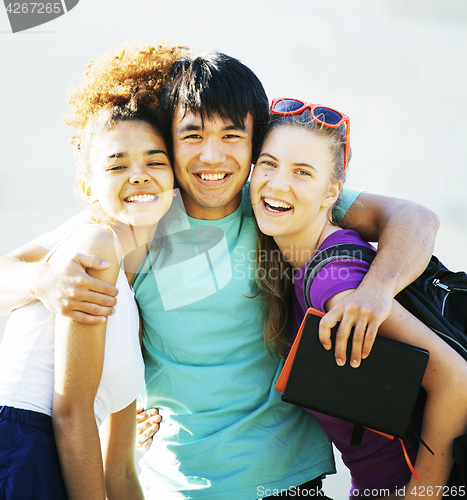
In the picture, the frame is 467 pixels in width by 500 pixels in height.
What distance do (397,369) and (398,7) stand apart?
5.68 m

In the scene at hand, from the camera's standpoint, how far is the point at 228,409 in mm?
1969

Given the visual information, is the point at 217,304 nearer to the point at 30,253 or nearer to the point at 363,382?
the point at 363,382

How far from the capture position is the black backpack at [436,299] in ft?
5.56

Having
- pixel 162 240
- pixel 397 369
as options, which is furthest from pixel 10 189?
pixel 397 369

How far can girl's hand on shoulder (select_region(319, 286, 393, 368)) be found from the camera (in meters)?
1.60

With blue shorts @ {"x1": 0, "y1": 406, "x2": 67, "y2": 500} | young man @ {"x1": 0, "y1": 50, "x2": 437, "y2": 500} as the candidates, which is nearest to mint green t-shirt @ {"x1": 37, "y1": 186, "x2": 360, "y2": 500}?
young man @ {"x1": 0, "y1": 50, "x2": 437, "y2": 500}

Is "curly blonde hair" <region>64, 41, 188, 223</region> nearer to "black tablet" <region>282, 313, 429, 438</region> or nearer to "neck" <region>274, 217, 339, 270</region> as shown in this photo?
"neck" <region>274, 217, 339, 270</region>

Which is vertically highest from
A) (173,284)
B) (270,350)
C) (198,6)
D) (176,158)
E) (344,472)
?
(198,6)

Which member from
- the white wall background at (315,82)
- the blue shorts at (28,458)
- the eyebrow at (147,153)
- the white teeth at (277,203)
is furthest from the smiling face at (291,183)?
the white wall background at (315,82)

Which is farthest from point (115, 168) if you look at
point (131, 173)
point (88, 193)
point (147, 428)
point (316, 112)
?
point (147, 428)

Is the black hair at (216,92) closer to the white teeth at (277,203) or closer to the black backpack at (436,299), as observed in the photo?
the white teeth at (277,203)

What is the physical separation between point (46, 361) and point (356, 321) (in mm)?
1017

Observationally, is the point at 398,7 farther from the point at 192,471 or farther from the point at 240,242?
the point at 192,471

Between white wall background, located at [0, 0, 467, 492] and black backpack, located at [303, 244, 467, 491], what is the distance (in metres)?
3.38
